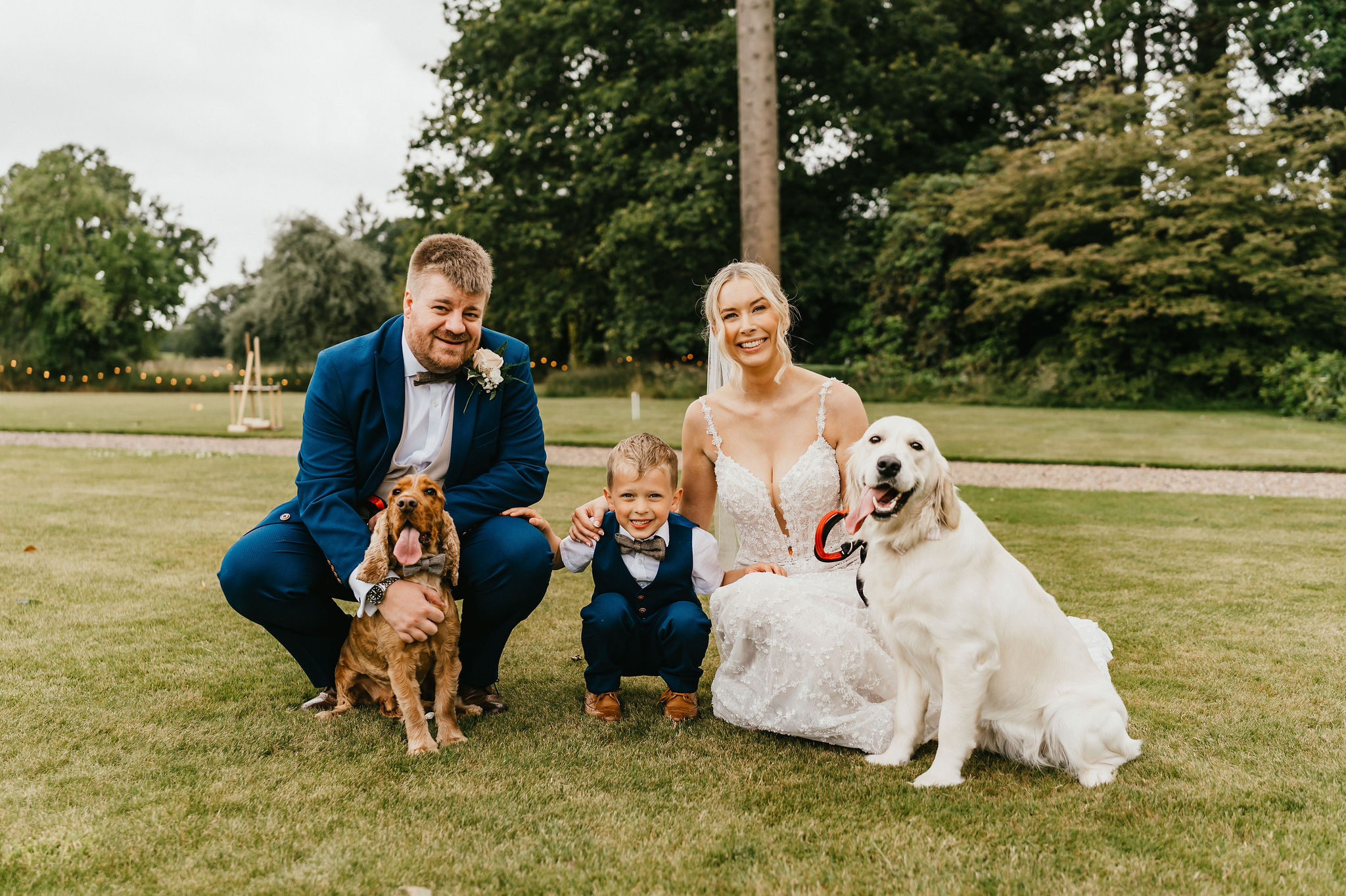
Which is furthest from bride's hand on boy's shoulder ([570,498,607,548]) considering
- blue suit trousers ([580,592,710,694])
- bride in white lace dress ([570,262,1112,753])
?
blue suit trousers ([580,592,710,694])

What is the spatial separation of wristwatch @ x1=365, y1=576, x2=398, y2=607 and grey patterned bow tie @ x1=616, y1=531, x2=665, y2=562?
35.9 inches

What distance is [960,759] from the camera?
300 cm

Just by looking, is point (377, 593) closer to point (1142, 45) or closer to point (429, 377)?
point (429, 377)

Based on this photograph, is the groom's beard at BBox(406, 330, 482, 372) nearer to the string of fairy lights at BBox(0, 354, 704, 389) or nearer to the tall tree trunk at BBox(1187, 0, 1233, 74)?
the tall tree trunk at BBox(1187, 0, 1233, 74)

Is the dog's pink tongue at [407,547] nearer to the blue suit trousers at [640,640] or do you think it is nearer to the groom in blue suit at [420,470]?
the groom in blue suit at [420,470]

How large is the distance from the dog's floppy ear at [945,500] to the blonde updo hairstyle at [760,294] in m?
1.20

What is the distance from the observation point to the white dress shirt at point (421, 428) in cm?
370

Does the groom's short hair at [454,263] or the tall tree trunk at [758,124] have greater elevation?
the tall tree trunk at [758,124]

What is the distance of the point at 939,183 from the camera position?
24.3m

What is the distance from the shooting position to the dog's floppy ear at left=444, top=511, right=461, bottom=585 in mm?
3410

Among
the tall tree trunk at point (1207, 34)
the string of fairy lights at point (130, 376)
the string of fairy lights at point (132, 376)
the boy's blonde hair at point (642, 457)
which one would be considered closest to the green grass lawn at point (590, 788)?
the boy's blonde hair at point (642, 457)

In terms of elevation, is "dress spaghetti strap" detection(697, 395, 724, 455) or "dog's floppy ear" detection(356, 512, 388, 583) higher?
"dress spaghetti strap" detection(697, 395, 724, 455)

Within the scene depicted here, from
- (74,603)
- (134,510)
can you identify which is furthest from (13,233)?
(74,603)

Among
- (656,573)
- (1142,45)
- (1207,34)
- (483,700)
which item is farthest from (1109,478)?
(1142,45)
